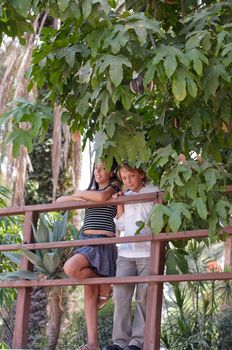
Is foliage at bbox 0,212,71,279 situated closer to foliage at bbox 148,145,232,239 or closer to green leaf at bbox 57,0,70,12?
foliage at bbox 148,145,232,239

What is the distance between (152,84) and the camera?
4996 millimetres

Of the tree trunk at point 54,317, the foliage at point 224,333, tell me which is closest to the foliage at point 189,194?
the tree trunk at point 54,317

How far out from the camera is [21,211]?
6.45m

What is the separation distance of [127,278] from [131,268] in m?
0.35

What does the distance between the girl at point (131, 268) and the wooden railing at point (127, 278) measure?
223 mm

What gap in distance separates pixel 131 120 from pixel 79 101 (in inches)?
14.3

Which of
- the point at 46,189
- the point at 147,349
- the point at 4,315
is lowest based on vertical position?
the point at 147,349

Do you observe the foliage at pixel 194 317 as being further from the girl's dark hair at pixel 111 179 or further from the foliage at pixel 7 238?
the girl's dark hair at pixel 111 179

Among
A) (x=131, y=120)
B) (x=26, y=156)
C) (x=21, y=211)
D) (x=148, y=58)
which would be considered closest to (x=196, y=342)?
(x=21, y=211)

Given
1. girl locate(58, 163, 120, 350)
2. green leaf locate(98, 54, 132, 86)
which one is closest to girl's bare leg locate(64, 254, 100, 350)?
girl locate(58, 163, 120, 350)

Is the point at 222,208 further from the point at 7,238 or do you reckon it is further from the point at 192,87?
the point at 7,238

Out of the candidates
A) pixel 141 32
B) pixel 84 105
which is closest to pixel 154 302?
pixel 84 105

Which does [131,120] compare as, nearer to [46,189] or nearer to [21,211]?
[21,211]

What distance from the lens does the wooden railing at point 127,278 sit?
17.9 ft
